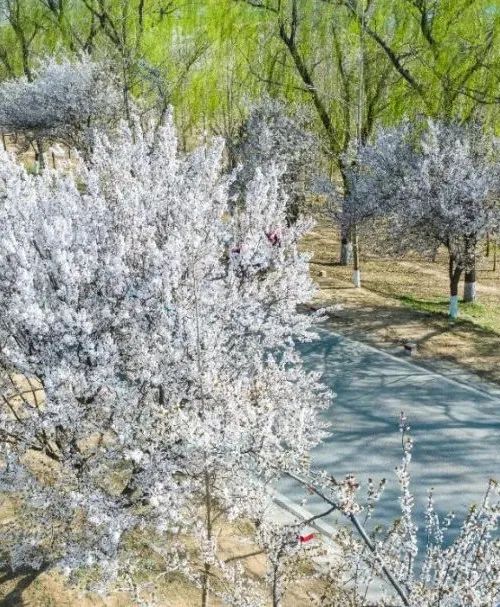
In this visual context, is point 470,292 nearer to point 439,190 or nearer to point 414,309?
point 414,309

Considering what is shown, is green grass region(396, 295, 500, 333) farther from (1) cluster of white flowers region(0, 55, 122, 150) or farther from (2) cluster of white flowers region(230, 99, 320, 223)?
(1) cluster of white flowers region(0, 55, 122, 150)

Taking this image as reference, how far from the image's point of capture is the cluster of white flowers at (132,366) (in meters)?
6.23

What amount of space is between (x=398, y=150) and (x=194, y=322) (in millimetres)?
14374

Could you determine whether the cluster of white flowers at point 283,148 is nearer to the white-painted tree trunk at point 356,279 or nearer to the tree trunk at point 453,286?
the white-painted tree trunk at point 356,279

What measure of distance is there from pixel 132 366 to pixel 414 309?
A: 13929 millimetres

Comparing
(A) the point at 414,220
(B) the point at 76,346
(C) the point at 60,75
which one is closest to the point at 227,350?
(B) the point at 76,346

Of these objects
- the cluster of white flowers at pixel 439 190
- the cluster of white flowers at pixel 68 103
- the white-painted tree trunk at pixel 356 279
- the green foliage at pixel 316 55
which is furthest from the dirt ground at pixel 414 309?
the cluster of white flowers at pixel 68 103

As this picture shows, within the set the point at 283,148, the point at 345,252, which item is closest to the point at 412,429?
the point at 345,252

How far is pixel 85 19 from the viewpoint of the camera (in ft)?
128

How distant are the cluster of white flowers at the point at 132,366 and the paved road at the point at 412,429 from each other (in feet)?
11.5

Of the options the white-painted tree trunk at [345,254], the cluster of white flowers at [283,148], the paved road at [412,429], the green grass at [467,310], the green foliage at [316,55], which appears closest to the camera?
the paved road at [412,429]

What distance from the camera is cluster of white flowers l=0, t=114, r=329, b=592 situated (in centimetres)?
623

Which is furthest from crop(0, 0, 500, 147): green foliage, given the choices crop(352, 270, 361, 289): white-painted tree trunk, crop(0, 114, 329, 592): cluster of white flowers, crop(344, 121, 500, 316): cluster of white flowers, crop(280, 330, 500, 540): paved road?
crop(0, 114, 329, 592): cluster of white flowers

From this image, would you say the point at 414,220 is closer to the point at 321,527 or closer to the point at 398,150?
the point at 398,150
